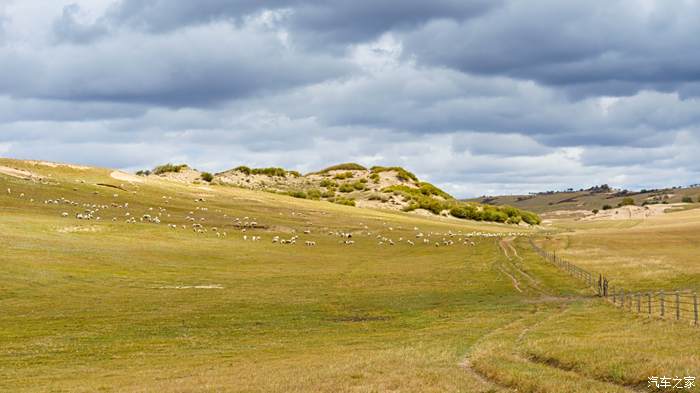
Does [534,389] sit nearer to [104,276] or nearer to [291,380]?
[291,380]

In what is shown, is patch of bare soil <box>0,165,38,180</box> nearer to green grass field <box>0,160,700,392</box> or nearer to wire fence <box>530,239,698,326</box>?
green grass field <box>0,160,700,392</box>

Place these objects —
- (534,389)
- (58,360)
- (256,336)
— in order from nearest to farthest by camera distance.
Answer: (534,389), (58,360), (256,336)

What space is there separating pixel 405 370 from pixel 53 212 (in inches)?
3357

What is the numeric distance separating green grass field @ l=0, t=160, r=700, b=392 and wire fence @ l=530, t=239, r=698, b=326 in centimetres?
136

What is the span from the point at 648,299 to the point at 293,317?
21.4 metres

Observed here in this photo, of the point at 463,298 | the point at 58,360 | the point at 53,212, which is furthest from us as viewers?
the point at 53,212

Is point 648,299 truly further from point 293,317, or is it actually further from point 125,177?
point 125,177

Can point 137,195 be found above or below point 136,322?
above

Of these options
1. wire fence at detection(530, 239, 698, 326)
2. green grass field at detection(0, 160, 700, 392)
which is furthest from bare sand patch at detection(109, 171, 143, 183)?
wire fence at detection(530, 239, 698, 326)

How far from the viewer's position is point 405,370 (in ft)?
88.5

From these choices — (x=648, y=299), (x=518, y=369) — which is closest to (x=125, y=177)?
(x=648, y=299)

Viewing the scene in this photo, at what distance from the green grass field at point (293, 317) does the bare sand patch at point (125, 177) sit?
37.9 m

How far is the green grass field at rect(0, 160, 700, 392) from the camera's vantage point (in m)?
26.2

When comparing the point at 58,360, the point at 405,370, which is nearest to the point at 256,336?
the point at 58,360
